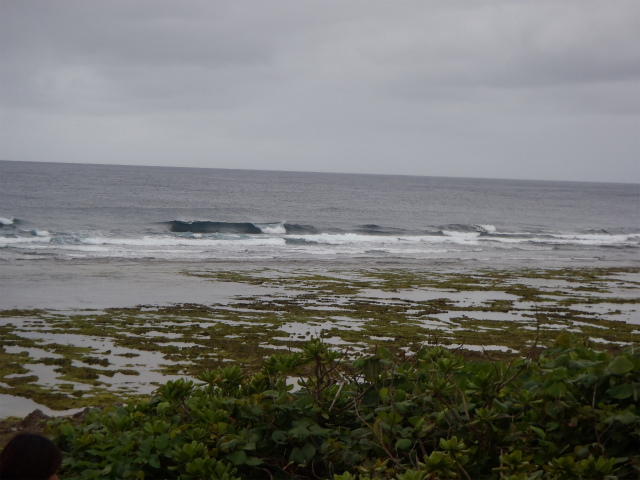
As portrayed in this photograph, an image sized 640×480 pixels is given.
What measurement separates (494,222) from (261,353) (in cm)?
5106

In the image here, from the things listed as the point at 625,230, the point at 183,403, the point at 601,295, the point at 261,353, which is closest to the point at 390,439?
the point at 183,403

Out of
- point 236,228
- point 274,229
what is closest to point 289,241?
point 274,229

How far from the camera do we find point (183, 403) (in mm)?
3037

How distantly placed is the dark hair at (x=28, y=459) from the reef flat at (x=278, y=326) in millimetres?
3645

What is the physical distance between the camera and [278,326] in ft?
40.5

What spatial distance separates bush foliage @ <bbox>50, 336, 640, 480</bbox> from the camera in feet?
8.24

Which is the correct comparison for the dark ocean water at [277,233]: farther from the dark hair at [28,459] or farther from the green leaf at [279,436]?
the dark hair at [28,459]

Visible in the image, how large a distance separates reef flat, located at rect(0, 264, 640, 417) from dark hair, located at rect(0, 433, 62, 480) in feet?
12.0

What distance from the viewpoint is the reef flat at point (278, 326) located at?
8820 mm

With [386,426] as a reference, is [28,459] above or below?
above

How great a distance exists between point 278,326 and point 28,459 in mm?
10788

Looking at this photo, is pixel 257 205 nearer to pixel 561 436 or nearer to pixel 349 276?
pixel 349 276

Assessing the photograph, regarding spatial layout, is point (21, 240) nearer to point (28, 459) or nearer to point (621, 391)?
point (28, 459)

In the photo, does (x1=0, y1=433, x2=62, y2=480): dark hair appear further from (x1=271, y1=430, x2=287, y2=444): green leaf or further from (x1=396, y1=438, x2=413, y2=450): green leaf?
(x1=396, y1=438, x2=413, y2=450): green leaf
